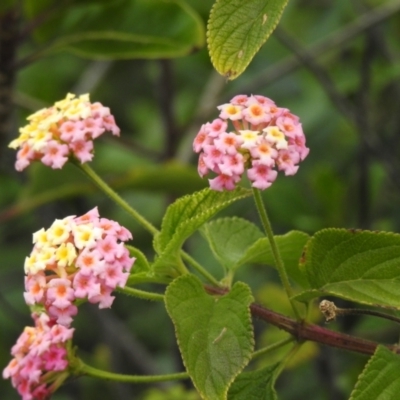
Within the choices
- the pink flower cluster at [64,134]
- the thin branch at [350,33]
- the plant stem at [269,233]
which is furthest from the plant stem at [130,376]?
the thin branch at [350,33]

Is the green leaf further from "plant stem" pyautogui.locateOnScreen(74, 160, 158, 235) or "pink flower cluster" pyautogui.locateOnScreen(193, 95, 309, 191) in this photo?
"pink flower cluster" pyautogui.locateOnScreen(193, 95, 309, 191)

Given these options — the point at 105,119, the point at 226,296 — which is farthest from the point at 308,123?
the point at 226,296

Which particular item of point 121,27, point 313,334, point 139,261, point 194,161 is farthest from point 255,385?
point 194,161

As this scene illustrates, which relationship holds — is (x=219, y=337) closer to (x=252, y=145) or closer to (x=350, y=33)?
(x=252, y=145)

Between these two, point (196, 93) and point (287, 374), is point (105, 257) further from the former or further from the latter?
point (196, 93)

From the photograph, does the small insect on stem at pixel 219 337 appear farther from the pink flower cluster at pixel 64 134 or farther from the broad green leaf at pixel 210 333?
the pink flower cluster at pixel 64 134

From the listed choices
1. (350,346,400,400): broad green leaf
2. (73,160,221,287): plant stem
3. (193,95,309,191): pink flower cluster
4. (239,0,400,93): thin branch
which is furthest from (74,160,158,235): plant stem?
(239,0,400,93): thin branch
